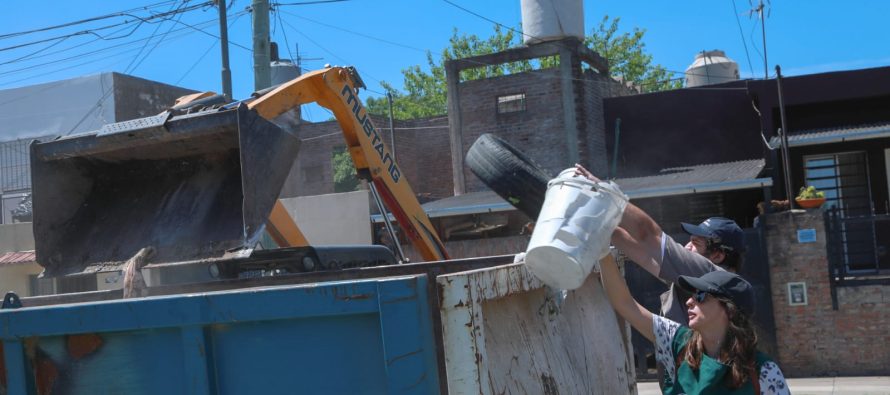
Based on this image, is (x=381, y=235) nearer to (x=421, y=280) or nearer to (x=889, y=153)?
(x=889, y=153)

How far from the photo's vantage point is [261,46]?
11.7m

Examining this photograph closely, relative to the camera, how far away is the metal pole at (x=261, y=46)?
1155 centimetres

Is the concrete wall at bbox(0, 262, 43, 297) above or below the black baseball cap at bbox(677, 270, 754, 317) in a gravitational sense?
below

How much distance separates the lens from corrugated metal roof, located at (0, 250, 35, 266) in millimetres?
16484

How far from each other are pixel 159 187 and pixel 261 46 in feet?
20.3

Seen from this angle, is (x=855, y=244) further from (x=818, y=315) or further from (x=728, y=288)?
(x=728, y=288)

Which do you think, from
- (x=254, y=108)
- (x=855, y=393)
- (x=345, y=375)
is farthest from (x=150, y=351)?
(x=855, y=393)

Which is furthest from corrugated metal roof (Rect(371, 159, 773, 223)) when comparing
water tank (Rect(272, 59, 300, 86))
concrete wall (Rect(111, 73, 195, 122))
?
concrete wall (Rect(111, 73, 195, 122))

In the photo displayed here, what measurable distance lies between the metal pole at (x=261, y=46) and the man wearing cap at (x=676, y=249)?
845 cm

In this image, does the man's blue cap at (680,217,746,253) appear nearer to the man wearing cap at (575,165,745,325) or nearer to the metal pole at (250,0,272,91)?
the man wearing cap at (575,165,745,325)

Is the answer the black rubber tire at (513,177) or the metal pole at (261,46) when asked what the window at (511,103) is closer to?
the metal pole at (261,46)

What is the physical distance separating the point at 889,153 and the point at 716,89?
370 cm

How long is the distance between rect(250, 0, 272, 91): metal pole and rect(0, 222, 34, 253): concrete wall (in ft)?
29.4

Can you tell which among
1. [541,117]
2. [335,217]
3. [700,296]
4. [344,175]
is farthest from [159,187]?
[344,175]
